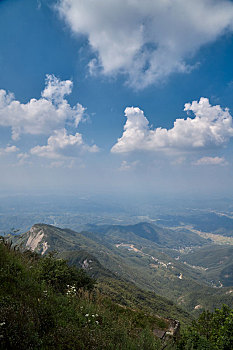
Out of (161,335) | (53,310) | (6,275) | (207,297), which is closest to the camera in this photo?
(53,310)

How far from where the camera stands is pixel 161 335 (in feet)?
29.7

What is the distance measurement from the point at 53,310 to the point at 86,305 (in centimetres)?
190

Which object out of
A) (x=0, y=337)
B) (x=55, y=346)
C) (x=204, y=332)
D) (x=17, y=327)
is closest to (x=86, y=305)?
(x=55, y=346)

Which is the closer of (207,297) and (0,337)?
(0,337)

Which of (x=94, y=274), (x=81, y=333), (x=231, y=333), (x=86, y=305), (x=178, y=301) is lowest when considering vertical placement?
(x=178, y=301)

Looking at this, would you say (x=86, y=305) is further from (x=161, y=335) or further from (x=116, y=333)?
(x=161, y=335)

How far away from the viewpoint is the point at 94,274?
399 ft

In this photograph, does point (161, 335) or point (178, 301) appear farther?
point (178, 301)

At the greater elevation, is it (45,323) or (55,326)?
(45,323)

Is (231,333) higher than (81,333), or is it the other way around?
(81,333)

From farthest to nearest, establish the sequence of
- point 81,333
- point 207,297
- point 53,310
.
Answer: point 207,297, point 53,310, point 81,333

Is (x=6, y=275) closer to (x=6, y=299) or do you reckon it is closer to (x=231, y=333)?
(x=6, y=299)

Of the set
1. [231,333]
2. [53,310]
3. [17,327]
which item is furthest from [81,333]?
[231,333]

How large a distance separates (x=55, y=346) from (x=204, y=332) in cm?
850
